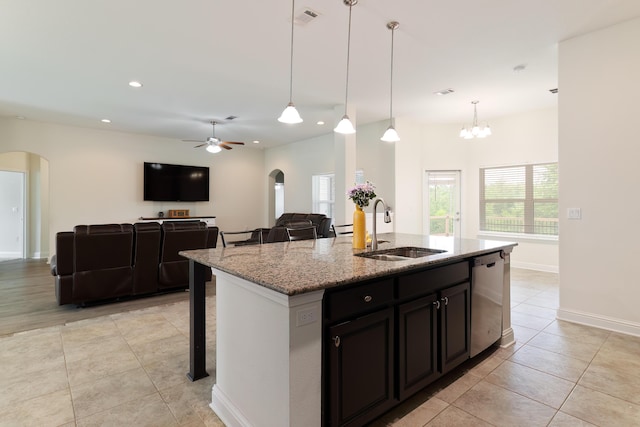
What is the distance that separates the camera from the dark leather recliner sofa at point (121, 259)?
3629 millimetres

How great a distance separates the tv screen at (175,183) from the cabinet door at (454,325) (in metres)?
7.44

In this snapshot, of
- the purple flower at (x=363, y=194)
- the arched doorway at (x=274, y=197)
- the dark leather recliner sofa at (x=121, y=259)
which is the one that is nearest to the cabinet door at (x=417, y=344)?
the purple flower at (x=363, y=194)

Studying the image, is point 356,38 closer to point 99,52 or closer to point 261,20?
point 261,20

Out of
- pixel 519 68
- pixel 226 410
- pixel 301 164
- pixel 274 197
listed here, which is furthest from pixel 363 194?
pixel 274 197

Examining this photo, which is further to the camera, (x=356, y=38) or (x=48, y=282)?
(x=48, y=282)

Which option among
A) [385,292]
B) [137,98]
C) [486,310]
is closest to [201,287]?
[385,292]

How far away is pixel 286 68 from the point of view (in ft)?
13.2

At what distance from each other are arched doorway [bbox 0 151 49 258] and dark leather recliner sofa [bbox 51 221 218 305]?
502cm

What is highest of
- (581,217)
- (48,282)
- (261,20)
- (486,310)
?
(261,20)

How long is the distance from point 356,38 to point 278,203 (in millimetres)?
6795

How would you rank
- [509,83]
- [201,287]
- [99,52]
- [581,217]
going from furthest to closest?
[509,83] → [99,52] → [581,217] → [201,287]

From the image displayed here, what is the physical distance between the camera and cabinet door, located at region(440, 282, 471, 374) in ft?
6.93

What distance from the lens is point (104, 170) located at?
725 centimetres

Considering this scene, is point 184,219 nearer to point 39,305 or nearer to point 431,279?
point 39,305
